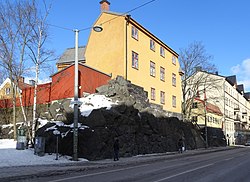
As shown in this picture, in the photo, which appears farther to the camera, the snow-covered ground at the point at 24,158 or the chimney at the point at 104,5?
the chimney at the point at 104,5

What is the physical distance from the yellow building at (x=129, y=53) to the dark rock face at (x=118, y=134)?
5.94 meters

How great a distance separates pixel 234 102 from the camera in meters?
88.2

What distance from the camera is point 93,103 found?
2598 centimetres

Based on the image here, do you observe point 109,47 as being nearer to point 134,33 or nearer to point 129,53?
point 129,53

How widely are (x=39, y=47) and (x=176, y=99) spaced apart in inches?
1011

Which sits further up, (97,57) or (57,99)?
(97,57)

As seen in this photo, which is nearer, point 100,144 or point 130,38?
point 100,144

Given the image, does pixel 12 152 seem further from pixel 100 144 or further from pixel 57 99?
pixel 57 99

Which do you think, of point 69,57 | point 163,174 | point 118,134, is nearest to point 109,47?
point 69,57

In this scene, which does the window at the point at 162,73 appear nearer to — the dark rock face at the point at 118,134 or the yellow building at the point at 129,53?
the yellow building at the point at 129,53

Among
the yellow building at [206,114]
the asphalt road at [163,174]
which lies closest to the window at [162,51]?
the yellow building at [206,114]

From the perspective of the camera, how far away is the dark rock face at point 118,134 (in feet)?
69.5

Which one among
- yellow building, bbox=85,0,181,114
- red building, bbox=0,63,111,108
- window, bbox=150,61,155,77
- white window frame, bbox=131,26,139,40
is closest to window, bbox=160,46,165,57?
yellow building, bbox=85,0,181,114

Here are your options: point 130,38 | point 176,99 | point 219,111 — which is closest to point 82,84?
point 130,38
